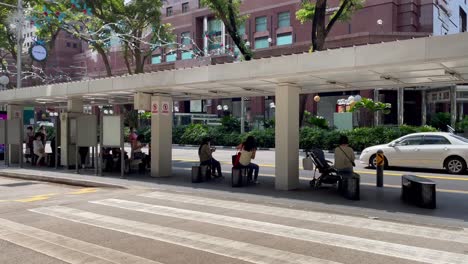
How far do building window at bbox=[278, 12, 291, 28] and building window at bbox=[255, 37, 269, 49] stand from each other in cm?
228

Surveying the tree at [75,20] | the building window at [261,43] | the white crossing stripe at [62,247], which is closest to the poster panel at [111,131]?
the white crossing stripe at [62,247]

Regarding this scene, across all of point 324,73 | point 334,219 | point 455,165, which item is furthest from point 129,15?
point 334,219

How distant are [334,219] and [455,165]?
31.8ft

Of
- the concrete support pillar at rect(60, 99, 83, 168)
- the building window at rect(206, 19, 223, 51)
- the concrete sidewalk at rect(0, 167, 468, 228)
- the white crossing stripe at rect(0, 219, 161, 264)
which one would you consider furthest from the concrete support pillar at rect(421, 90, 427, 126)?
the white crossing stripe at rect(0, 219, 161, 264)

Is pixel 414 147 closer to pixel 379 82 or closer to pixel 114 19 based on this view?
pixel 379 82

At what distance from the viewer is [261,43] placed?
49906 millimetres

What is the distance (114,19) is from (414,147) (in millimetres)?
25421

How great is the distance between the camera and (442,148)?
16.1m

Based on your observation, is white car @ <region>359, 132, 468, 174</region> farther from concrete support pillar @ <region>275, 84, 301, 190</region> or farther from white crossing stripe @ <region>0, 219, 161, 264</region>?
white crossing stripe @ <region>0, 219, 161, 264</region>

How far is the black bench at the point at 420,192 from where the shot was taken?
31.1 ft

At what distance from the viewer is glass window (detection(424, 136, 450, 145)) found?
53.3 feet

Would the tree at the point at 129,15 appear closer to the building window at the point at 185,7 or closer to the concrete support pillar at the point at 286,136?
the concrete support pillar at the point at 286,136

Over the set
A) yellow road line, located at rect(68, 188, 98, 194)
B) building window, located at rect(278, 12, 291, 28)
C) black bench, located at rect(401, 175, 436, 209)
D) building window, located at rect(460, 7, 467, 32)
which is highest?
building window, located at rect(460, 7, 467, 32)

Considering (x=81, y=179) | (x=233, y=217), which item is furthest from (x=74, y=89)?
(x=233, y=217)
